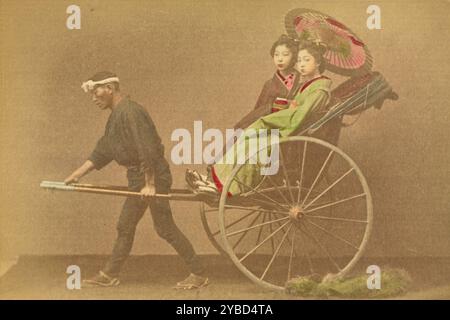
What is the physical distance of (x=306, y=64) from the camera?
216 inches

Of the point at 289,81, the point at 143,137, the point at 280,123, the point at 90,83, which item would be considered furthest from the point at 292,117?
the point at 90,83

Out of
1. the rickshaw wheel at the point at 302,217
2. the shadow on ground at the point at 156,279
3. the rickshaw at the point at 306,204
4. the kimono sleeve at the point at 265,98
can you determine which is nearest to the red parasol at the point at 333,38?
the rickshaw at the point at 306,204

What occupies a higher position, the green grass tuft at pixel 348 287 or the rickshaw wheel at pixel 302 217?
the rickshaw wheel at pixel 302 217

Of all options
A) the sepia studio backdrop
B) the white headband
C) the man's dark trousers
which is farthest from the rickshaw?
the white headband

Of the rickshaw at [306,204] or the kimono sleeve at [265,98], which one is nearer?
the rickshaw at [306,204]

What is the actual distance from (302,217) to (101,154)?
1357 mm

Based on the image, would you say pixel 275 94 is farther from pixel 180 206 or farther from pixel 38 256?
pixel 38 256

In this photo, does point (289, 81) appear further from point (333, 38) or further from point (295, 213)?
point (295, 213)

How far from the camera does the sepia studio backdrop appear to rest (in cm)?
576

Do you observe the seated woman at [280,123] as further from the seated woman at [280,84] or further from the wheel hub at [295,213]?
the wheel hub at [295,213]

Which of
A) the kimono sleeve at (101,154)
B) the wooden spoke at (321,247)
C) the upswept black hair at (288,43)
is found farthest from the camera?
the upswept black hair at (288,43)

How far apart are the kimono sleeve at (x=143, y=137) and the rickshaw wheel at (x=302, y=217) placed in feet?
1.84

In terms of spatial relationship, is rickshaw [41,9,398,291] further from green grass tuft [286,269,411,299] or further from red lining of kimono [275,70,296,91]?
red lining of kimono [275,70,296,91]

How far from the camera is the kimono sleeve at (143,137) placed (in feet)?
17.5
